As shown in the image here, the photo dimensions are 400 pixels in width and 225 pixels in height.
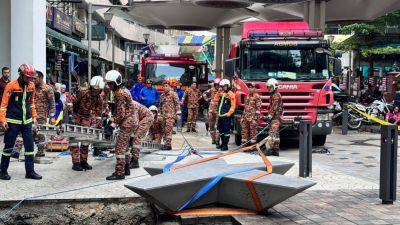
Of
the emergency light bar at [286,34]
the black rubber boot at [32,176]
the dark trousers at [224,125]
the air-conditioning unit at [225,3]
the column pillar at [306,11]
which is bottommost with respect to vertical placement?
the black rubber boot at [32,176]

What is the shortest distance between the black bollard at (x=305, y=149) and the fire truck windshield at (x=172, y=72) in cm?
1296

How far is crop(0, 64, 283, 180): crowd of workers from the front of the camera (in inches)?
335

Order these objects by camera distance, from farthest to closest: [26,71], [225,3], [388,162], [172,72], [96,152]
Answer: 1. [225,3]
2. [172,72]
3. [96,152]
4. [26,71]
5. [388,162]

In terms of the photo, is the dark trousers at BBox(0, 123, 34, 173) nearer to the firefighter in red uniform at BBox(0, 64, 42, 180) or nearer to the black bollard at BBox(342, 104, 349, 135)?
the firefighter in red uniform at BBox(0, 64, 42, 180)

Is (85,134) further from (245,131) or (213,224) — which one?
(245,131)

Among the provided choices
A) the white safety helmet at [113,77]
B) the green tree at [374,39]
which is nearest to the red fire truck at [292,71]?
the white safety helmet at [113,77]

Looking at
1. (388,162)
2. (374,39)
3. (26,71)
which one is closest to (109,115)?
(26,71)

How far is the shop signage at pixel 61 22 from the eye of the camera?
23.5m

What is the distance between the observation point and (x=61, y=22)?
24.9 meters

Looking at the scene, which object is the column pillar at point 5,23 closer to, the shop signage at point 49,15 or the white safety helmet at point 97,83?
the shop signage at point 49,15

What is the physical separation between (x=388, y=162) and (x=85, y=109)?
17.5 feet

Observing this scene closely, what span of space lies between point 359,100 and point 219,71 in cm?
925

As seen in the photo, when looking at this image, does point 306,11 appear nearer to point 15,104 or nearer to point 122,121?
point 122,121

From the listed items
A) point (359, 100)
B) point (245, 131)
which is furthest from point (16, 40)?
point (359, 100)
